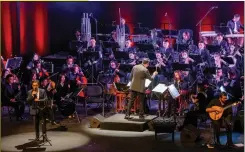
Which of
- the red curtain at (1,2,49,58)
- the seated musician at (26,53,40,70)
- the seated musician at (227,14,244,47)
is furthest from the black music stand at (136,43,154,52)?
the seated musician at (26,53,40,70)

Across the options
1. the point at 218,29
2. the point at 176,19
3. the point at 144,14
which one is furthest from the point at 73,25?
the point at 218,29

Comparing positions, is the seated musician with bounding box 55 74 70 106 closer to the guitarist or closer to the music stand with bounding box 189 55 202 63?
the music stand with bounding box 189 55 202 63

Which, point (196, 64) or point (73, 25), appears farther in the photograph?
point (73, 25)

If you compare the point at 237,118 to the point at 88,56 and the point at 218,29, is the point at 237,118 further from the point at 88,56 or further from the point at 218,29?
the point at 88,56

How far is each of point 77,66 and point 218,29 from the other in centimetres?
433

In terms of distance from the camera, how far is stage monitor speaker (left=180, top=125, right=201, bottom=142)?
30.7 feet

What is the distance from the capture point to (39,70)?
13367 millimetres

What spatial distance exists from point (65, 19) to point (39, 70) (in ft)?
5.99

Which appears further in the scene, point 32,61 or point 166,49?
point 32,61

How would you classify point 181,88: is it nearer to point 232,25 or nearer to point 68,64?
point 232,25

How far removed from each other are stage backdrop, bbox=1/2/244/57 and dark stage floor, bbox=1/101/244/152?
3.61 metres

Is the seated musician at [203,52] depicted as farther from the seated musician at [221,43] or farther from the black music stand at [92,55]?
the black music stand at [92,55]

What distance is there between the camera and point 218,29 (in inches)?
519

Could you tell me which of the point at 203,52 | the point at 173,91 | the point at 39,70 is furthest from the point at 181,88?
the point at 39,70
